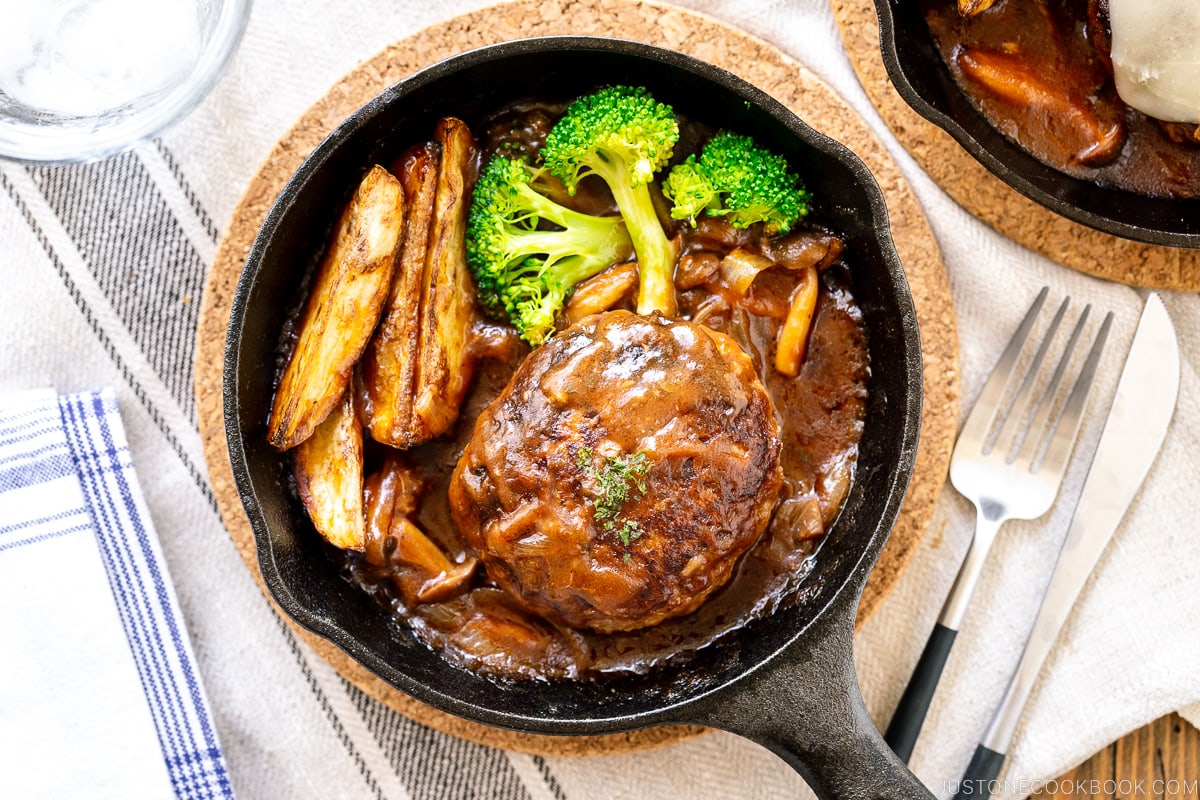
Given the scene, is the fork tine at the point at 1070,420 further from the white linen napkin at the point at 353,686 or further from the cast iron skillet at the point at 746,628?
the cast iron skillet at the point at 746,628

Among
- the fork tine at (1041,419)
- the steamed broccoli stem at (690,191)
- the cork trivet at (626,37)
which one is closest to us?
the steamed broccoli stem at (690,191)

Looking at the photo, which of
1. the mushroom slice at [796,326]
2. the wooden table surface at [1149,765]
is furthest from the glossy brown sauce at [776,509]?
the wooden table surface at [1149,765]

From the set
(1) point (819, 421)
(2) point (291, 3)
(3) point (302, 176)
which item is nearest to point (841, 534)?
(1) point (819, 421)

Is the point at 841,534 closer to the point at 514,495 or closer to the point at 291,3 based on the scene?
the point at 514,495

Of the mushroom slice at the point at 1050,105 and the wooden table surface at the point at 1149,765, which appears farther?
the wooden table surface at the point at 1149,765

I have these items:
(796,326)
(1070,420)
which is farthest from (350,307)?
(1070,420)

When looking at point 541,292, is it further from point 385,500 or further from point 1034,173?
point 1034,173
